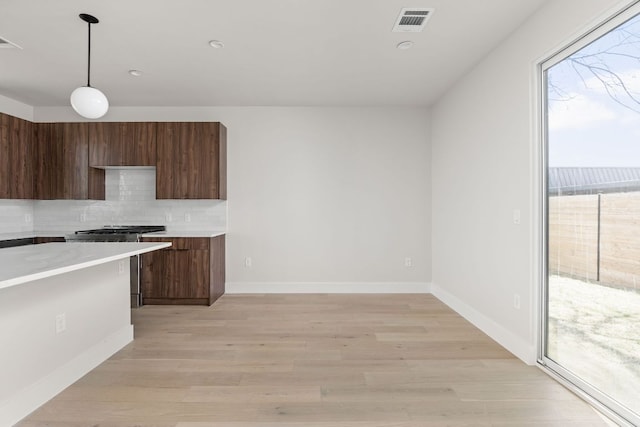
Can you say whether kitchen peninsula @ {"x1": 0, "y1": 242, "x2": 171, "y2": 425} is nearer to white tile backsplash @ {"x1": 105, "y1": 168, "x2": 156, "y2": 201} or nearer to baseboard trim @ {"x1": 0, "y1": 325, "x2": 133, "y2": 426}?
baseboard trim @ {"x1": 0, "y1": 325, "x2": 133, "y2": 426}

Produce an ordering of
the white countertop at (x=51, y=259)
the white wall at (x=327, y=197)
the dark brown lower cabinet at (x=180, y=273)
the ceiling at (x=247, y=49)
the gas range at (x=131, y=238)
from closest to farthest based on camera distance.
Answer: the white countertop at (x=51, y=259) → the ceiling at (x=247, y=49) → the gas range at (x=131, y=238) → the dark brown lower cabinet at (x=180, y=273) → the white wall at (x=327, y=197)

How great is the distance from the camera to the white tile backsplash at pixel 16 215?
4531 mm

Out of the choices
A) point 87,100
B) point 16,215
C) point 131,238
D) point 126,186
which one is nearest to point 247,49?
point 87,100

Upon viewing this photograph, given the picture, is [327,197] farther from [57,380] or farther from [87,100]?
[57,380]

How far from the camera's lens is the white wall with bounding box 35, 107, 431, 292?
197 inches

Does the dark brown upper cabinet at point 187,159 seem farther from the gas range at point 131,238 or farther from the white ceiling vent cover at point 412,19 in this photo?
the white ceiling vent cover at point 412,19

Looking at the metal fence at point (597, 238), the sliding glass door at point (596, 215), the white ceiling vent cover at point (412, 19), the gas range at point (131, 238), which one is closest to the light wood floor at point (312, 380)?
the sliding glass door at point (596, 215)

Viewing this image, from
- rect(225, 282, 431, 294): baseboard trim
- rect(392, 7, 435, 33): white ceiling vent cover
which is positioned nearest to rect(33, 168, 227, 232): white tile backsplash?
rect(225, 282, 431, 294): baseboard trim

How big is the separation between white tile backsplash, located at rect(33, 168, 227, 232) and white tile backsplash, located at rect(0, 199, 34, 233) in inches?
3.1

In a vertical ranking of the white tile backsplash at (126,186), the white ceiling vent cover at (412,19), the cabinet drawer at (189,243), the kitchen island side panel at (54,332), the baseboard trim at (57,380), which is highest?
the white ceiling vent cover at (412,19)

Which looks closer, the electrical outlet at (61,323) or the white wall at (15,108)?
the electrical outlet at (61,323)

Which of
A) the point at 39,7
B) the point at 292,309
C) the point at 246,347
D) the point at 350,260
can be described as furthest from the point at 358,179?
the point at 39,7

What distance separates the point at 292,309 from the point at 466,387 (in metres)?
2.28

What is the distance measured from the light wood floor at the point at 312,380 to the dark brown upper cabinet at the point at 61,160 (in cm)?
226
